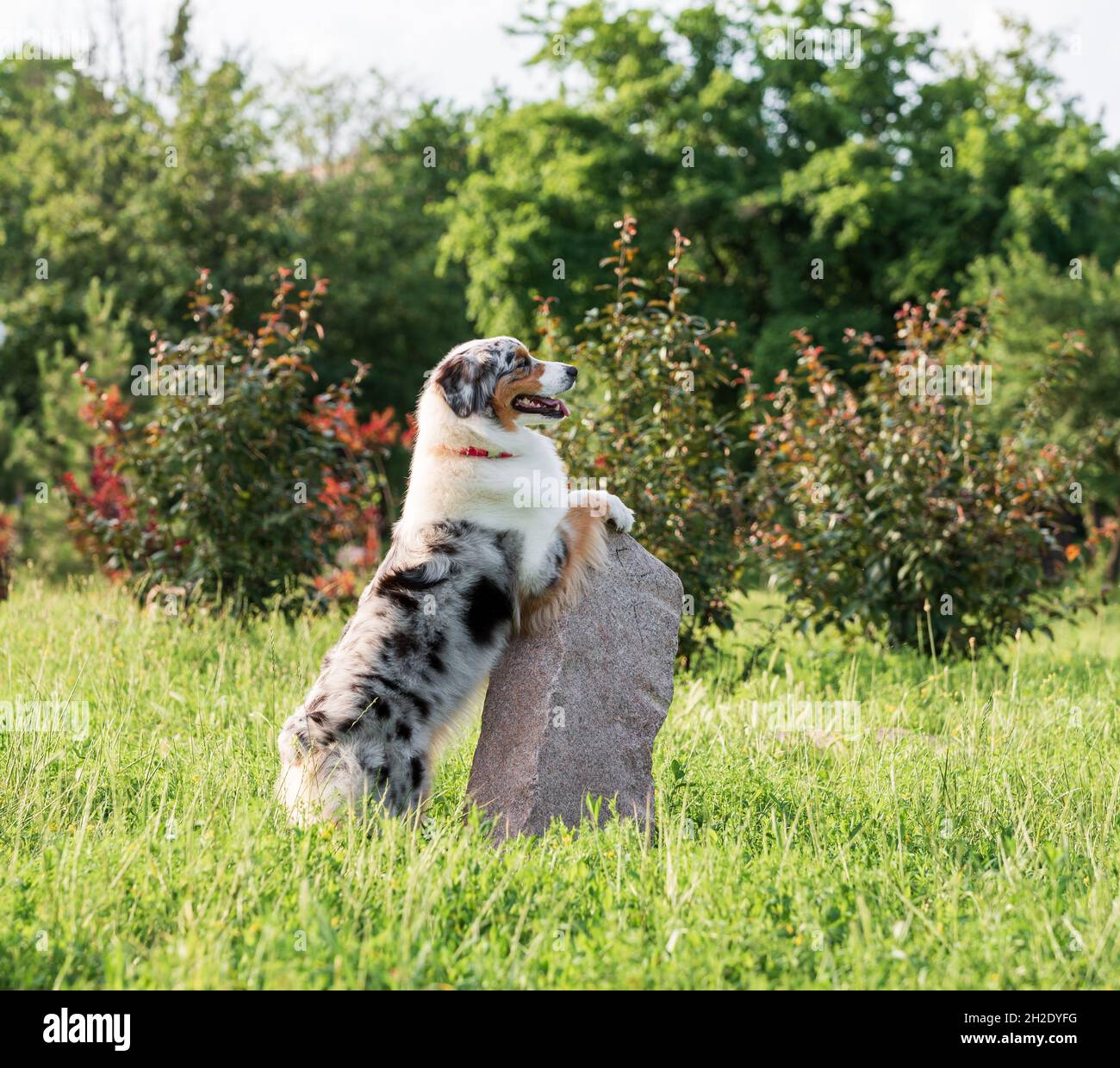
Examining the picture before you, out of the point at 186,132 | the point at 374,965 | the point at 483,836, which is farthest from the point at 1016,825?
the point at 186,132

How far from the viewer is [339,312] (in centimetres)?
2884

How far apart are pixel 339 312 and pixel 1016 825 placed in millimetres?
26022

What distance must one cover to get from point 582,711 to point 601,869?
2.73ft

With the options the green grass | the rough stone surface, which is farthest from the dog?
the green grass

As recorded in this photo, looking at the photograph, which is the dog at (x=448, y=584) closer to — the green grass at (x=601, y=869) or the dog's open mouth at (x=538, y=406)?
the dog's open mouth at (x=538, y=406)

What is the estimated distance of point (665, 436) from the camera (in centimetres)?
877

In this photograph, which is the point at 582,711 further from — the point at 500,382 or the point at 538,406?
the point at 500,382

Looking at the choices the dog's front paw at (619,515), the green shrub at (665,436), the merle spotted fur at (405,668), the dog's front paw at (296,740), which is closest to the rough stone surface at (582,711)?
the dog's front paw at (619,515)

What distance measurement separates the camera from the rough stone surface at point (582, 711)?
485 centimetres

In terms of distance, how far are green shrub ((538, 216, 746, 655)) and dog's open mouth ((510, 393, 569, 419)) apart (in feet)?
11.2

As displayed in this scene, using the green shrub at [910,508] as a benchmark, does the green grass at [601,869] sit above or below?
below

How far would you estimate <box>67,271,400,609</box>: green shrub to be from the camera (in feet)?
30.6

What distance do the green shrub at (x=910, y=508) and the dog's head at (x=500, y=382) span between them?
4.32 metres
